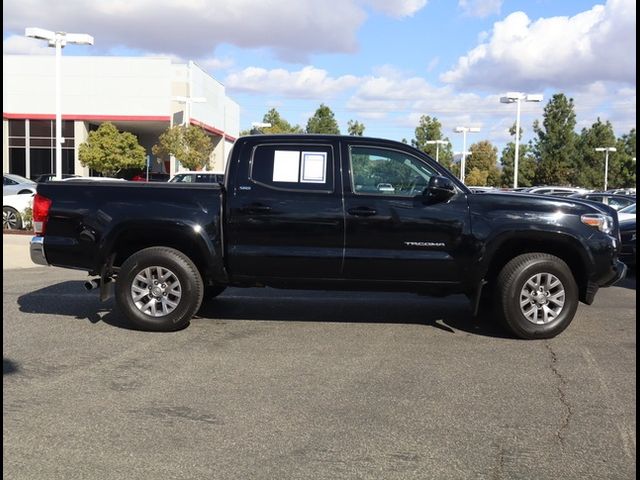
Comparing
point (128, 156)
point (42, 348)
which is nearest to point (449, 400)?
point (42, 348)

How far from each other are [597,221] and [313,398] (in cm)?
370

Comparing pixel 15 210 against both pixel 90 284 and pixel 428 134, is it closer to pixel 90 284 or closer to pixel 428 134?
pixel 90 284

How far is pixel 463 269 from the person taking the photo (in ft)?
22.0

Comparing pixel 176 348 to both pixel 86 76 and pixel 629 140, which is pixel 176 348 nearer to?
pixel 86 76

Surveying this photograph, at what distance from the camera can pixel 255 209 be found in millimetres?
6754

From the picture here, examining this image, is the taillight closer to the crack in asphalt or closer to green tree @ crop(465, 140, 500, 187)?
the crack in asphalt

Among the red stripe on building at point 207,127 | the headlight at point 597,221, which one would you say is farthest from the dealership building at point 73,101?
the headlight at point 597,221

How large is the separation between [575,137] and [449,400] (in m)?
60.9

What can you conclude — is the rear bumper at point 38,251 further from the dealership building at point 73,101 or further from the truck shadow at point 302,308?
the dealership building at point 73,101

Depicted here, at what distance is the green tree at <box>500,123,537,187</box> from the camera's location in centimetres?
6238

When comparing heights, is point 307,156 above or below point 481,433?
above

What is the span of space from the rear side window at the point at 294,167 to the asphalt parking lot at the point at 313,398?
1582 millimetres

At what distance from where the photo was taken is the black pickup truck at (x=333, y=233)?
21.9 feet

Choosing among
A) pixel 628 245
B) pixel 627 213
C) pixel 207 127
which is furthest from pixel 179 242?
pixel 207 127
